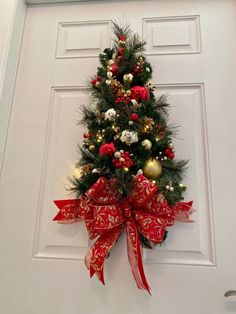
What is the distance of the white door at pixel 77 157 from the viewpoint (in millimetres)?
736

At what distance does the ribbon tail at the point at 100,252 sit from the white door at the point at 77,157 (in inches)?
3.6

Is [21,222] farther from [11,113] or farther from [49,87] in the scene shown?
[49,87]

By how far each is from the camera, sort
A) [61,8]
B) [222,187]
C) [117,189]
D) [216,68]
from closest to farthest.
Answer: [117,189] → [222,187] → [216,68] → [61,8]

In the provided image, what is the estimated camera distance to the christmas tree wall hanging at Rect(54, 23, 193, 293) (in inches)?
26.0

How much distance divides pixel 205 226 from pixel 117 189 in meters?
0.33

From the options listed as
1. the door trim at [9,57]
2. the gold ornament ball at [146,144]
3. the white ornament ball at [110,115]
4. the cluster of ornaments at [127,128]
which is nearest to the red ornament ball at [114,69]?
the cluster of ornaments at [127,128]

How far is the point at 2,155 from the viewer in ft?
2.90

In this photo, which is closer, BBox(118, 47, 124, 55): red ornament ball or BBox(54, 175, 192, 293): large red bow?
BBox(54, 175, 192, 293): large red bow

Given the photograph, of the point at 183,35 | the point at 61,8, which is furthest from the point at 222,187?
the point at 61,8

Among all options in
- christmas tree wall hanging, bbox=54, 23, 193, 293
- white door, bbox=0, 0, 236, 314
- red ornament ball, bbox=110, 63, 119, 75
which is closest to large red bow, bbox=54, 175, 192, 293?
christmas tree wall hanging, bbox=54, 23, 193, 293

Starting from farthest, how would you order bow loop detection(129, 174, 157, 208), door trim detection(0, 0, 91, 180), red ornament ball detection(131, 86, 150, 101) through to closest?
1. door trim detection(0, 0, 91, 180)
2. red ornament ball detection(131, 86, 150, 101)
3. bow loop detection(129, 174, 157, 208)

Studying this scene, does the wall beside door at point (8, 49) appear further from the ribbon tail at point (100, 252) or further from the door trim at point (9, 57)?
the ribbon tail at point (100, 252)

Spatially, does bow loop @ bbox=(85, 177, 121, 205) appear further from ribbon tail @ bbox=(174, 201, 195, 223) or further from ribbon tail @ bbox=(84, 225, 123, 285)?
ribbon tail @ bbox=(174, 201, 195, 223)

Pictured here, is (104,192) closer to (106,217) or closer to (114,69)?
(106,217)
